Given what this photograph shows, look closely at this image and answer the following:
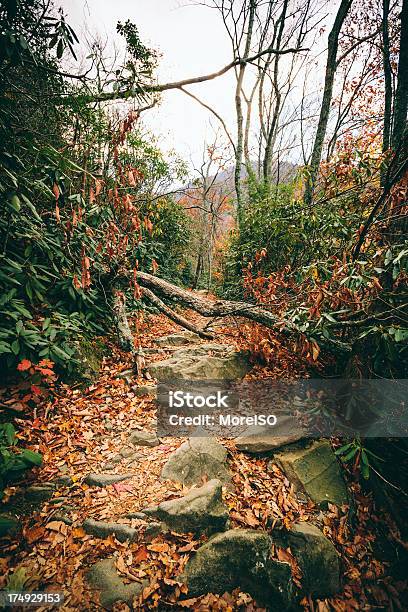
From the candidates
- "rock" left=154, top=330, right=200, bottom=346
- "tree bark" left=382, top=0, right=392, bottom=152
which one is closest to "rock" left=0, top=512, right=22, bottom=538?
"rock" left=154, top=330, right=200, bottom=346

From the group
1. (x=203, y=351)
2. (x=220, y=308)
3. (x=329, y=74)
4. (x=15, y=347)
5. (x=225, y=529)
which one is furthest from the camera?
(x=329, y=74)

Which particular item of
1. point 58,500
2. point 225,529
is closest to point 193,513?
point 225,529

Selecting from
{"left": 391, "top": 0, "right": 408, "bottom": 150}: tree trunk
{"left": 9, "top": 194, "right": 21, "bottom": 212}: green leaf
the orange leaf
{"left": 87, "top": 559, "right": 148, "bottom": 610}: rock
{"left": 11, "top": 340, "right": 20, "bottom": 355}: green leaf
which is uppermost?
{"left": 391, "top": 0, "right": 408, "bottom": 150}: tree trunk

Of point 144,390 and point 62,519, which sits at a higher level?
point 144,390

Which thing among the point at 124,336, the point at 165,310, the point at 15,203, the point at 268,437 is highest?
the point at 15,203

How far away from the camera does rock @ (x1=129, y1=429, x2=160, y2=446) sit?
3.07 meters

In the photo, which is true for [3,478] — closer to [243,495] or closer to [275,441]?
[243,495]

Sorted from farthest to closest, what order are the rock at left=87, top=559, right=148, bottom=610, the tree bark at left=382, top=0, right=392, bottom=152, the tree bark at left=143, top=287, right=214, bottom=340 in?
the tree bark at left=382, top=0, right=392, bottom=152, the tree bark at left=143, top=287, right=214, bottom=340, the rock at left=87, top=559, right=148, bottom=610

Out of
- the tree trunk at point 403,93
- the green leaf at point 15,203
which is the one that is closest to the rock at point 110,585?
the green leaf at point 15,203

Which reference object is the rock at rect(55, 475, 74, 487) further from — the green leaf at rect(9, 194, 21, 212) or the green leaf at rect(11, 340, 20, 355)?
the green leaf at rect(9, 194, 21, 212)

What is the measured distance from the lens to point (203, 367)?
4172 mm

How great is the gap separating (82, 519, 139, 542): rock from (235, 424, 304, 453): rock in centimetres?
140

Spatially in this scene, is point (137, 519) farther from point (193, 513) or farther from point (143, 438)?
point (143, 438)

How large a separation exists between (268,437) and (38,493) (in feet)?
7.65
